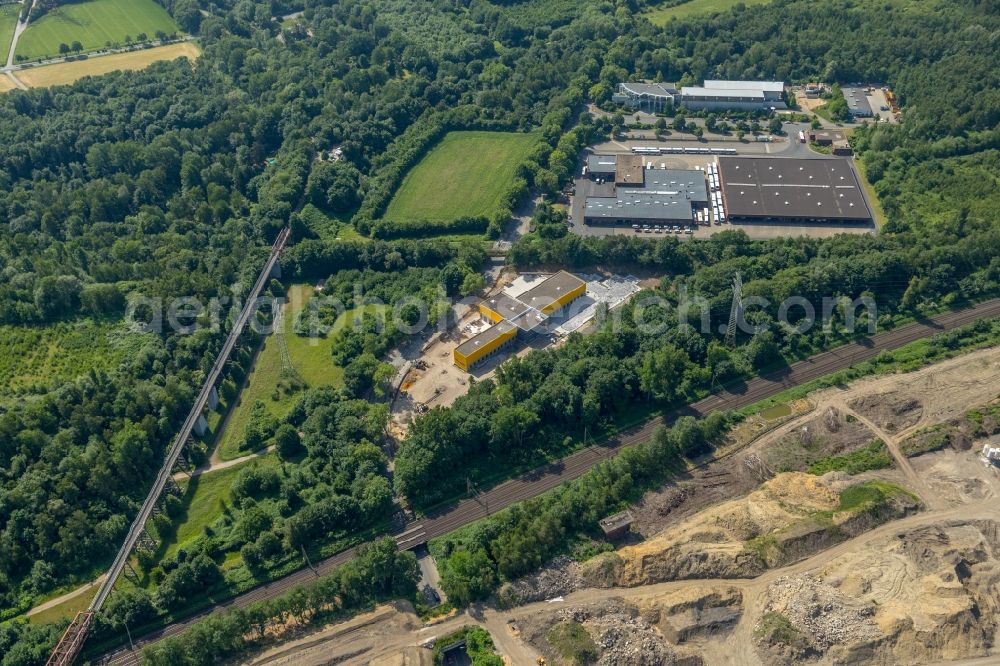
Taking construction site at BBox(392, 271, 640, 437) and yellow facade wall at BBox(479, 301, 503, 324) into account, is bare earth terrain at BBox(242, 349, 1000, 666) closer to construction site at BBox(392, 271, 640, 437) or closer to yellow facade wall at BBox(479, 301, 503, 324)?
construction site at BBox(392, 271, 640, 437)

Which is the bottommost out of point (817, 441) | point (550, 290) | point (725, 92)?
point (550, 290)

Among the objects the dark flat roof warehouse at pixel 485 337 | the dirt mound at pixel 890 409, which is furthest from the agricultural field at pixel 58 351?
the dirt mound at pixel 890 409

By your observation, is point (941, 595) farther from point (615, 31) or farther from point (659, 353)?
point (615, 31)

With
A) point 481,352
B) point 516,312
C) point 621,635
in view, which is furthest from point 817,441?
point 516,312

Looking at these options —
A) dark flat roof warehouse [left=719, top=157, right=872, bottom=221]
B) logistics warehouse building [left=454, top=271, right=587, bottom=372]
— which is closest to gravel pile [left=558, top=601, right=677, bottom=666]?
logistics warehouse building [left=454, top=271, right=587, bottom=372]

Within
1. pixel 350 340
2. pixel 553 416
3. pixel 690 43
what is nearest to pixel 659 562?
pixel 553 416

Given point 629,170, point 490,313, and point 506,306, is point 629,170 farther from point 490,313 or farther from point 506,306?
point 490,313
